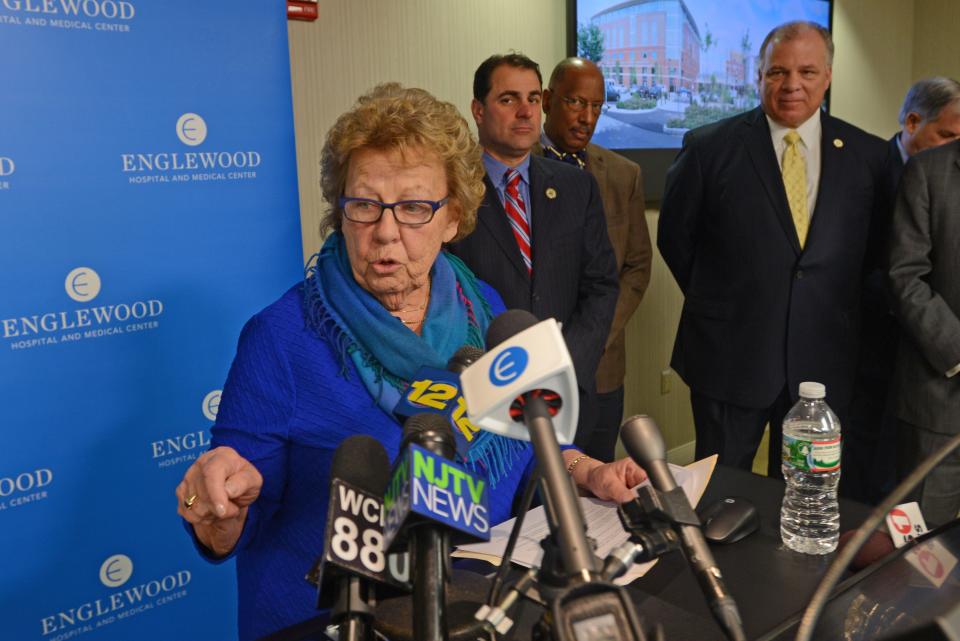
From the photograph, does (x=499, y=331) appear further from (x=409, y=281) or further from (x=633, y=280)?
(x=633, y=280)

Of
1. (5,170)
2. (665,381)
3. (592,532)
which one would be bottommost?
(665,381)

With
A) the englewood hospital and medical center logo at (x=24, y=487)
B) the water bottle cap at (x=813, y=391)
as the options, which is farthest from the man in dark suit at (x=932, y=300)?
the englewood hospital and medical center logo at (x=24, y=487)

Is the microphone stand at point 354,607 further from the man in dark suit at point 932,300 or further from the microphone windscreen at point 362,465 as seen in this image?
the man in dark suit at point 932,300

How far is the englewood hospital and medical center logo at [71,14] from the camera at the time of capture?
1.67 meters

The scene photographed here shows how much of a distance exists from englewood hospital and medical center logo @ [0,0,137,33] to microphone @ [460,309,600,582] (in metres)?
1.61

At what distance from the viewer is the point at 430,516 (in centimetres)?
56

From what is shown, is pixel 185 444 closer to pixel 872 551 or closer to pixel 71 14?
pixel 71 14

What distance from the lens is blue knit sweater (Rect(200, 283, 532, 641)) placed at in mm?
1270

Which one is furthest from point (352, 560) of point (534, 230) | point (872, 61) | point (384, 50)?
point (872, 61)

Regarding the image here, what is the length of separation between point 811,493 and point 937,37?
5.70m

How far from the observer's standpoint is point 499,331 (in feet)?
2.34

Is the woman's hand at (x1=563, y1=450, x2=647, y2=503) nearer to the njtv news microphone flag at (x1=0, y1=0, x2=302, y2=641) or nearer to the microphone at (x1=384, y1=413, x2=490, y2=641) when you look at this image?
the microphone at (x1=384, y1=413, x2=490, y2=641)

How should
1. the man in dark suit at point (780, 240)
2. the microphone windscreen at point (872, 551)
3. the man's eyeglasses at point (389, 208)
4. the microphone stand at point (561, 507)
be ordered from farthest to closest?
the man in dark suit at point (780, 240), the man's eyeglasses at point (389, 208), the microphone windscreen at point (872, 551), the microphone stand at point (561, 507)

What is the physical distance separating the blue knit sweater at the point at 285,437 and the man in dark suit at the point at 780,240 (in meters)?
1.68
